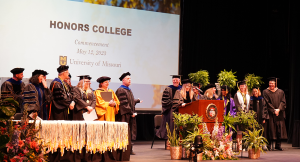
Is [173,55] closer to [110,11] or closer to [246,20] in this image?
[110,11]

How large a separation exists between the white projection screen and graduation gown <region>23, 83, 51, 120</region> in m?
1.64

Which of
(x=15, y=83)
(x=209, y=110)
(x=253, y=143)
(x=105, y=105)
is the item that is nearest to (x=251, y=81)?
(x=253, y=143)

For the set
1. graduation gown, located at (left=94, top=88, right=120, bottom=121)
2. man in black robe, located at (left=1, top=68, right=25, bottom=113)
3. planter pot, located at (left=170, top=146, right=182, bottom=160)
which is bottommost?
A: planter pot, located at (left=170, top=146, right=182, bottom=160)

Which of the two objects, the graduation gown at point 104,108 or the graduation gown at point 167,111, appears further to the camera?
the graduation gown at point 167,111

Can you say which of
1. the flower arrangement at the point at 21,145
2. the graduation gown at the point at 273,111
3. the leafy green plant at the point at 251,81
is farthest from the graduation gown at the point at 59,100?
the graduation gown at the point at 273,111

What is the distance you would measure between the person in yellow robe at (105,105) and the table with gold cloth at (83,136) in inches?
57.9

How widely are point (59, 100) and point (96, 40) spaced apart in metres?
2.68

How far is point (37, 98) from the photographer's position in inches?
237

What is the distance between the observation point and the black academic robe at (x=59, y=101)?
607 centimetres

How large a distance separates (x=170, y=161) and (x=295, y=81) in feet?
20.2

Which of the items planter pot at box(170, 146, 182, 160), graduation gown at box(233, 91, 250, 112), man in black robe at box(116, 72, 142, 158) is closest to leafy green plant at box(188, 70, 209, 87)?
graduation gown at box(233, 91, 250, 112)

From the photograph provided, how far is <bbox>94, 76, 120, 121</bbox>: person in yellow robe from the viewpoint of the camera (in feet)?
22.2

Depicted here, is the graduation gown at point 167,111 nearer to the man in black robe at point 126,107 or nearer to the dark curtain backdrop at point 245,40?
the man in black robe at point 126,107

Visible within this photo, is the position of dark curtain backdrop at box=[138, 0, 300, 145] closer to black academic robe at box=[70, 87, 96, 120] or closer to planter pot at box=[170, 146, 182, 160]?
black academic robe at box=[70, 87, 96, 120]
